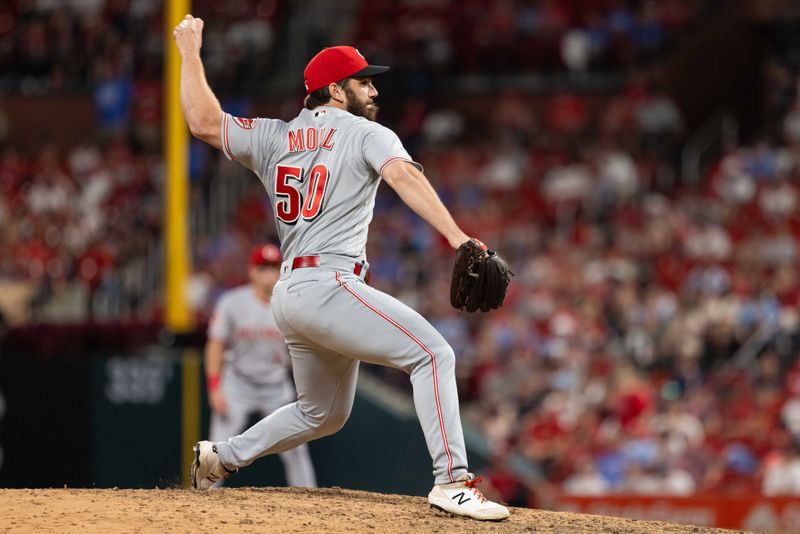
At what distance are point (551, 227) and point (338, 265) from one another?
11.0m

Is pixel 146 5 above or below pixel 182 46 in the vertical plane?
above

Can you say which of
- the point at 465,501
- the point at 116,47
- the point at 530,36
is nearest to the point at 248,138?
the point at 465,501

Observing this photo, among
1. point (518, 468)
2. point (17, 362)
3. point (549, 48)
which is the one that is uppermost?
point (549, 48)

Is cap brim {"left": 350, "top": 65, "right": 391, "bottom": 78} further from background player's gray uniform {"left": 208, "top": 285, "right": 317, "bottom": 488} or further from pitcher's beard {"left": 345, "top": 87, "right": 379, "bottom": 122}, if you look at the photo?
background player's gray uniform {"left": 208, "top": 285, "right": 317, "bottom": 488}

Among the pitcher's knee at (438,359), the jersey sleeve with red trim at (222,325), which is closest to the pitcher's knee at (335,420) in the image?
the pitcher's knee at (438,359)

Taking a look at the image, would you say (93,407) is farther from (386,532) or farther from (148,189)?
(148,189)

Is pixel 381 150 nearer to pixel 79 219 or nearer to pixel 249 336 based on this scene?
pixel 249 336

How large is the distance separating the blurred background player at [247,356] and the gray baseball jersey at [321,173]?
3392mm

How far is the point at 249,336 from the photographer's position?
9055 mm

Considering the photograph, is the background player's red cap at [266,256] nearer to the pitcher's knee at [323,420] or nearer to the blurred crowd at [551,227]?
the blurred crowd at [551,227]

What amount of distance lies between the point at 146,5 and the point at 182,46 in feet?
52.4

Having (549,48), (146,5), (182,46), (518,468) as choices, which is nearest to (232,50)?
(146,5)

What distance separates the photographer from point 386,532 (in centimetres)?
504

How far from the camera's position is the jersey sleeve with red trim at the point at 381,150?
5184mm
